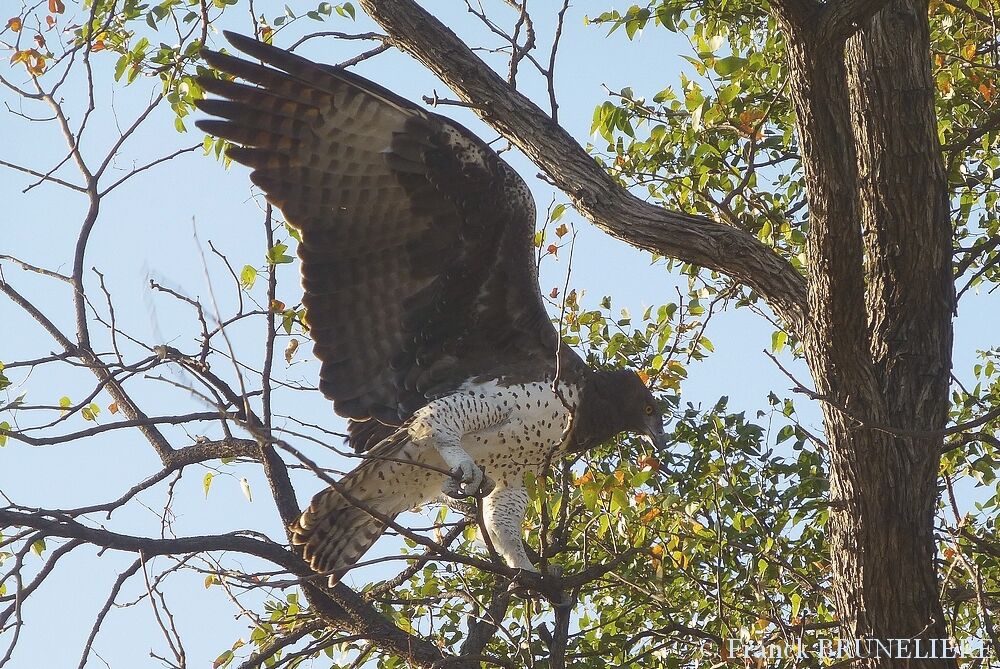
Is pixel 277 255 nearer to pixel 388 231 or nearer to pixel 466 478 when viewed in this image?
pixel 388 231

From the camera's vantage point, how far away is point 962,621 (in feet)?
17.0

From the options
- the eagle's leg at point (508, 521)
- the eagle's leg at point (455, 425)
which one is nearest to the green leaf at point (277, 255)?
the eagle's leg at point (455, 425)

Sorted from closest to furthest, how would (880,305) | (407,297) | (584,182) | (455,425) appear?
(880,305) < (584,182) < (455,425) < (407,297)

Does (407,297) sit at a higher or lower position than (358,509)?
higher

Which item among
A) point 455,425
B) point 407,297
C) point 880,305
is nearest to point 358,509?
point 455,425

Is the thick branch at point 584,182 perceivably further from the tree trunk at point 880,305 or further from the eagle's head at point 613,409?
the eagle's head at point 613,409

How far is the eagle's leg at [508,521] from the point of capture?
5.10 metres

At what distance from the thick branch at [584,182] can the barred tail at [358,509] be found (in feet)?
4.42

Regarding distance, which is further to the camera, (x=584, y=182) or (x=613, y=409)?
(x=613, y=409)

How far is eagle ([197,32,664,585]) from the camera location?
489 cm

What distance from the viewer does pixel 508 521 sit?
521cm

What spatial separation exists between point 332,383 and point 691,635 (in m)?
2.09

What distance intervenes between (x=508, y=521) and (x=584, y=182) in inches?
71.7

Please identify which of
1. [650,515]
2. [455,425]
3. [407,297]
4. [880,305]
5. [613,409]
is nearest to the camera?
[880,305]
